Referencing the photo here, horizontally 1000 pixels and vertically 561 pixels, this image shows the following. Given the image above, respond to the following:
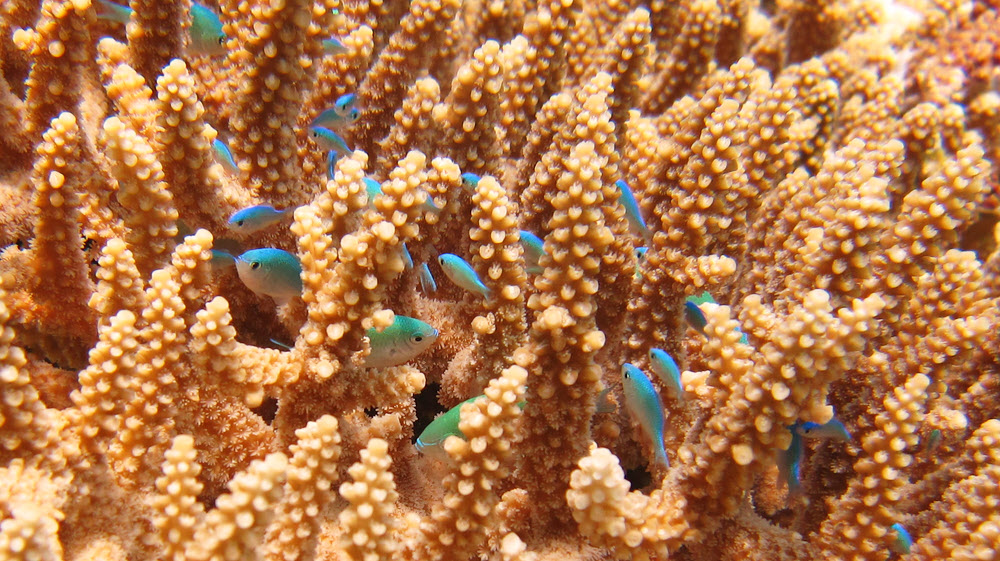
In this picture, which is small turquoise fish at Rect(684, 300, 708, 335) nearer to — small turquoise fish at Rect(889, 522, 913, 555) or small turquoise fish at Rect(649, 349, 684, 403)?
small turquoise fish at Rect(649, 349, 684, 403)

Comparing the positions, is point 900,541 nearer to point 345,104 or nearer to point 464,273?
point 464,273

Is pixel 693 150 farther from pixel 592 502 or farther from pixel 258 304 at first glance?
pixel 258 304

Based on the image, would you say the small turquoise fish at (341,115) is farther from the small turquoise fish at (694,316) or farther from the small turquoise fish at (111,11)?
the small turquoise fish at (694,316)

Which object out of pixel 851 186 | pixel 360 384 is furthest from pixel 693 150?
pixel 360 384

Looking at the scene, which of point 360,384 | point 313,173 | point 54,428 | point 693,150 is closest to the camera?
point 54,428

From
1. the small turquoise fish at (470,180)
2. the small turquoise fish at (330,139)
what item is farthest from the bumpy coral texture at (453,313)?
the small turquoise fish at (330,139)
